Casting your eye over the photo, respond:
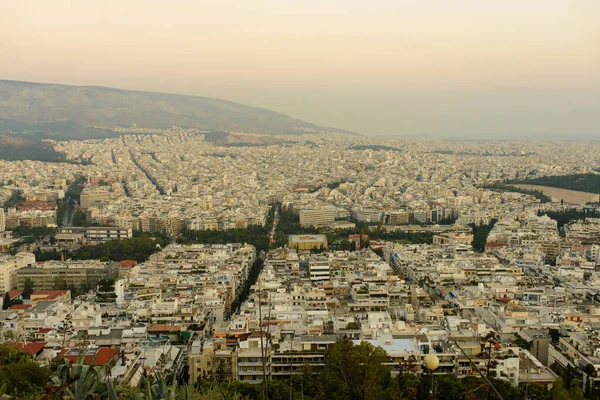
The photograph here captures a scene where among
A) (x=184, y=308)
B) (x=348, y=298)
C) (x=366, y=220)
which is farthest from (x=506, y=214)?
(x=184, y=308)

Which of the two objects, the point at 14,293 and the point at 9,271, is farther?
the point at 9,271

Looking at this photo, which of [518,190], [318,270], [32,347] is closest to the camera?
[32,347]

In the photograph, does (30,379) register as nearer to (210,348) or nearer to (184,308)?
(210,348)

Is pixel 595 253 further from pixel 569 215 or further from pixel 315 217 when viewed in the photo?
pixel 315 217

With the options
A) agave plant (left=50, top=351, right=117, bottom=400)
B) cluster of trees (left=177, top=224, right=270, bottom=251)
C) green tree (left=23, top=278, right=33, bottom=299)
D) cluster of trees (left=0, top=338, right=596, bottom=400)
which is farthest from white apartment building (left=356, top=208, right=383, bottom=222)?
agave plant (left=50, top=351, right=117, bottom=400)

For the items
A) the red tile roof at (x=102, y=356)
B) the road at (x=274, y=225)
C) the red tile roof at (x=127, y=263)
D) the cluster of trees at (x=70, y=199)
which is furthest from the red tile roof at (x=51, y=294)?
the cluster of trees at (x=70, y=199)

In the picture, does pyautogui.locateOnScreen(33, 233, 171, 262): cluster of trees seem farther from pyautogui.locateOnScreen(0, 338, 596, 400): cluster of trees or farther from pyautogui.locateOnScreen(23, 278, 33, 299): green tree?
pyautogui.locateOnScreen(0, 338, 596, 400): cluster of trees

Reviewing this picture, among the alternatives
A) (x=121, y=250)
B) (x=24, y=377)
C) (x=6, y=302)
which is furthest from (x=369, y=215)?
(x=24, y=377)
